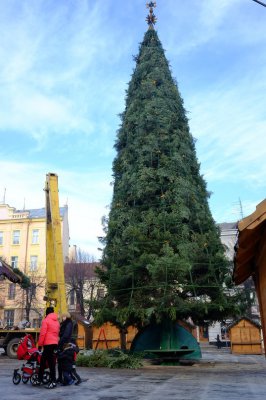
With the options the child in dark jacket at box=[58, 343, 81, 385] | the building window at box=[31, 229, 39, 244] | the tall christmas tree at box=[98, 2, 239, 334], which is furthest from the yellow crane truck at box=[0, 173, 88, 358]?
the building window at box=[31, 229, 39, 244]

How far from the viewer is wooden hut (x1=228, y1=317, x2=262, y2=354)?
21.2 m

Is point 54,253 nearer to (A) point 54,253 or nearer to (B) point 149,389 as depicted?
(A) point 54,253

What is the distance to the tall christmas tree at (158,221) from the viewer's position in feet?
40.8

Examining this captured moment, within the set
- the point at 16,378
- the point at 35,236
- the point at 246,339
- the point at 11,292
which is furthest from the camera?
the point at 35,236

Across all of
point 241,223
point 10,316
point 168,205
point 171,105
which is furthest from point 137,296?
point 10,316

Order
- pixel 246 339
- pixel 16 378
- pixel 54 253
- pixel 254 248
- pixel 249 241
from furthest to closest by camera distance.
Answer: pixel 246 339 < pixel 54 253 < pixel 16 378 < pixel 254 248 < pixel 249 241

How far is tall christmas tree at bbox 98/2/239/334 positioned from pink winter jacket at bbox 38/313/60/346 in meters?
4.31

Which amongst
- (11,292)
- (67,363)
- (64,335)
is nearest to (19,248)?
(11,292)

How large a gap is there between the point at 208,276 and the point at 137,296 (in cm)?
251

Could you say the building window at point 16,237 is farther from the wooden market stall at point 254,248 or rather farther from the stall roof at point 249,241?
the wooden market stall at point 254,248

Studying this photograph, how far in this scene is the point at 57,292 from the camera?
1158 cm

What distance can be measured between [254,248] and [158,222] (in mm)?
9973

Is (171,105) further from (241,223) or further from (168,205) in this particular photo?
(241,223)

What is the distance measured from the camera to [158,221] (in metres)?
13.9
